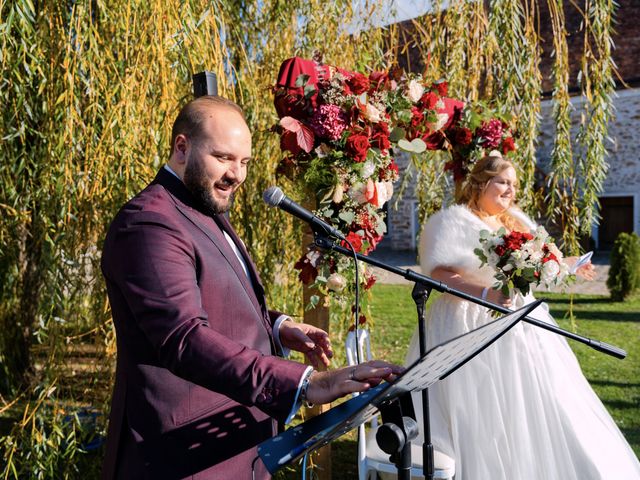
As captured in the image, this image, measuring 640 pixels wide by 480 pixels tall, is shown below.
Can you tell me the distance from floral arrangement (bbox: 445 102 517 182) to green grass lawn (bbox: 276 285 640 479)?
50.5 inches

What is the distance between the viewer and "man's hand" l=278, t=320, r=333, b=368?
195 cm

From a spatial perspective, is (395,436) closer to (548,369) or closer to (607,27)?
(548,369)

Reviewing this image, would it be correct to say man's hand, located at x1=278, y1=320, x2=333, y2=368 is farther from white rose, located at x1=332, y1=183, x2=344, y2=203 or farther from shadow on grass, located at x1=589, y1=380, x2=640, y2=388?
shadow on grass, located at x1=589, y1=380, x2=640, y2=388

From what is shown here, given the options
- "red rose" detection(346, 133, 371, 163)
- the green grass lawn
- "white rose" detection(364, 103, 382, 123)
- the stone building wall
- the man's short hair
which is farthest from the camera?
the stone building wall

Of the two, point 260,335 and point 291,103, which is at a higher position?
point 291,103

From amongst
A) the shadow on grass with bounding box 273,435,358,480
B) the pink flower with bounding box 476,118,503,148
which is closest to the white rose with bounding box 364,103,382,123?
the pink flower with bounding box 476,118,503,148

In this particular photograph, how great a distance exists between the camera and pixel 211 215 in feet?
6.15

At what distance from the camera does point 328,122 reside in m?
2.67

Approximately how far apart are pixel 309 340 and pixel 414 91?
1.54m

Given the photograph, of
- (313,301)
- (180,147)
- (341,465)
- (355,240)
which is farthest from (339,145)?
(341,465)

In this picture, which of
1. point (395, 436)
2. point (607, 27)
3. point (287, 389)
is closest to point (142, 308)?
point (287, 389)

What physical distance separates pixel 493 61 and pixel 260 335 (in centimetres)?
276

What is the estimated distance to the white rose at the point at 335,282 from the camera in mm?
2738

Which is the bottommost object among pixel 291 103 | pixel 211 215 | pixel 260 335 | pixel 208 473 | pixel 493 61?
pixel 208 473
